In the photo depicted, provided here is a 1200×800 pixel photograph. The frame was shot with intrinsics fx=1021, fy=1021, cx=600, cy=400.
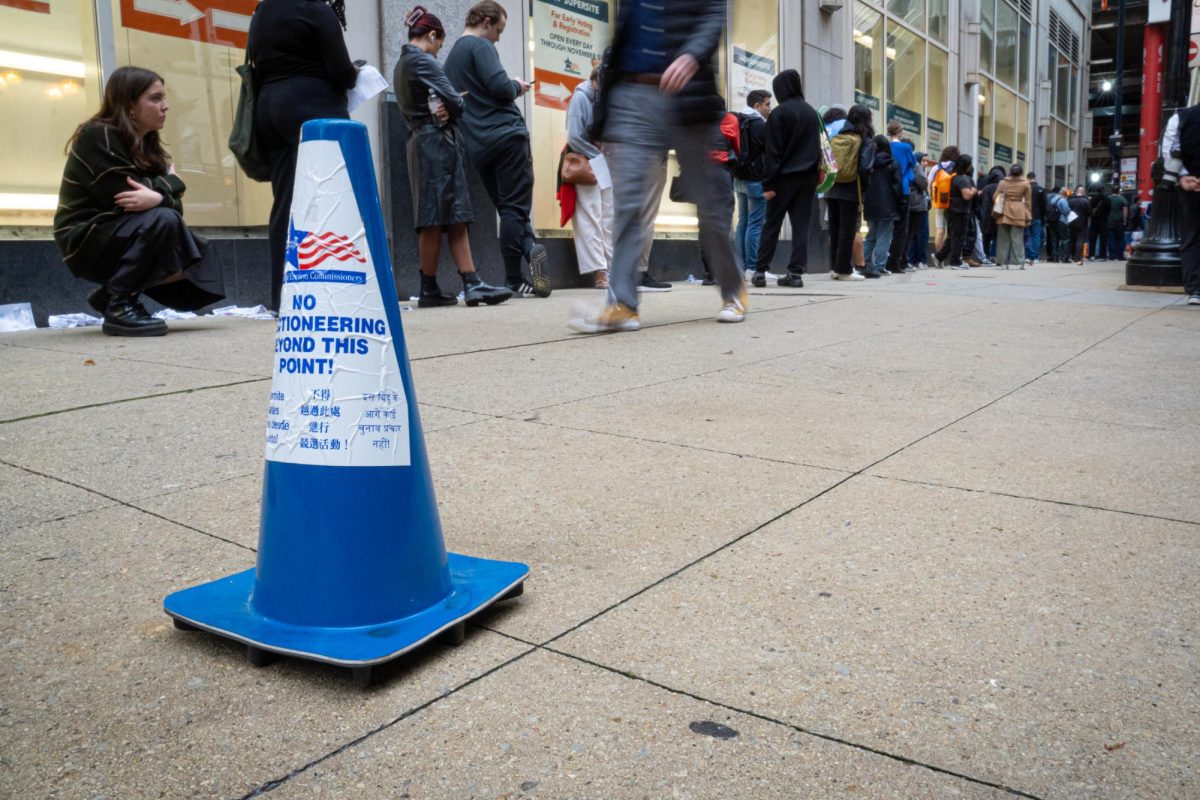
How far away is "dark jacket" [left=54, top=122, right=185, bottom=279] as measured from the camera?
214 inches

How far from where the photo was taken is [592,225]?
384 inches

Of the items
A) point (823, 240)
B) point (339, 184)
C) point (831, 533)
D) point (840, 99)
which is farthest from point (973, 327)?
point (840, 99)

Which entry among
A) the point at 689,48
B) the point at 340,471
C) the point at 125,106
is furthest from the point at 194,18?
the point at 340,471

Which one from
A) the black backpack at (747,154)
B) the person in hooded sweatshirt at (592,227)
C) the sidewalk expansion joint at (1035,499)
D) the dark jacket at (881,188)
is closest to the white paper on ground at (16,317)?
the person in hooded sweatshirt at (592,227)

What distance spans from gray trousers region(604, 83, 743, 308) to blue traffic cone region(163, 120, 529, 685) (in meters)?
3.59

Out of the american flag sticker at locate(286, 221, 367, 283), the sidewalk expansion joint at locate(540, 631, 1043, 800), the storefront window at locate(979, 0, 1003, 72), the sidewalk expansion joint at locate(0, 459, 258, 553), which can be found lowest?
the sidewalk expansion joint at locate(540, 631, 1043, 800)

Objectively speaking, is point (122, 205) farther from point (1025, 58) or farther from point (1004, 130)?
point (1025, 58)

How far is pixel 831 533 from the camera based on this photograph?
7.73 ft

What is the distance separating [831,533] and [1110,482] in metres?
0.98

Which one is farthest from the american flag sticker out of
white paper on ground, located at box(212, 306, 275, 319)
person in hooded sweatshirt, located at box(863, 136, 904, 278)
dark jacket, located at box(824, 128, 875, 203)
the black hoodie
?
person in hooded sweatshirt, located at box(863, 136, 904, 278)

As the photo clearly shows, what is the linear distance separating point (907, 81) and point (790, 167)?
11.5 meters

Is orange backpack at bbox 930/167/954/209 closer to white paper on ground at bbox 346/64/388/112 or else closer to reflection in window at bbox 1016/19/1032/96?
white paper on ground at bbox 346/64/388/112

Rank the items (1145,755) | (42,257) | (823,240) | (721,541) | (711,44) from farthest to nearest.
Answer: (823,240), (42,257), (711,44), (721,541), (1145,755)

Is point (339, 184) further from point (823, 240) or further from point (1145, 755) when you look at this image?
point (823, 240)
